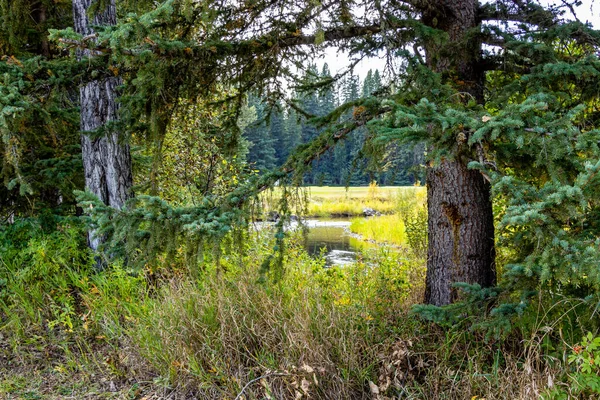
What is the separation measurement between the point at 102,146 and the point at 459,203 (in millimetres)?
3550

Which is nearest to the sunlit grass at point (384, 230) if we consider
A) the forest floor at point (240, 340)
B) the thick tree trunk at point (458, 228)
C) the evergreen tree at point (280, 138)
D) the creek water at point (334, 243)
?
the creek water at point (334, 243)

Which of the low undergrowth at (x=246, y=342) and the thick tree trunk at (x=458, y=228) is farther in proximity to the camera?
the thick tree trunk at (x=458, y=228)

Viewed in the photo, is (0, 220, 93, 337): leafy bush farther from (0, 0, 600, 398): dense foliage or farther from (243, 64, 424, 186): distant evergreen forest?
(243, 64, 424, 186): distant evergreen forest

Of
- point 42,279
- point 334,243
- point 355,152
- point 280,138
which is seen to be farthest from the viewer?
point 280,138

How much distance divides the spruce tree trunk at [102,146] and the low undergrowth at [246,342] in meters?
0.57

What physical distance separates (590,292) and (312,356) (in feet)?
5.88

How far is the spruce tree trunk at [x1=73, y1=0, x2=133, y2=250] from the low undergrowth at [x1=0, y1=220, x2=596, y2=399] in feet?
1.86

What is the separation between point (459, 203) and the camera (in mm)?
3283

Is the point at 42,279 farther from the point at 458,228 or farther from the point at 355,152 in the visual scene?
the point at 458,228

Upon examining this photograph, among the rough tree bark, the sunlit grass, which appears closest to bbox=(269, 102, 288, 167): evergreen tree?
the sunlit grass

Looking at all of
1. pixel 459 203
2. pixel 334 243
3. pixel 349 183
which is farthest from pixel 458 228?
pixel 334 243

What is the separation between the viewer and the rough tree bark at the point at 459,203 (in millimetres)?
3260

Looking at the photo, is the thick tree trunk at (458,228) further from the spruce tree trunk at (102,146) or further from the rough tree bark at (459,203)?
the spruce tree trunk at (102,146)

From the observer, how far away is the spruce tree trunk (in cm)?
450
